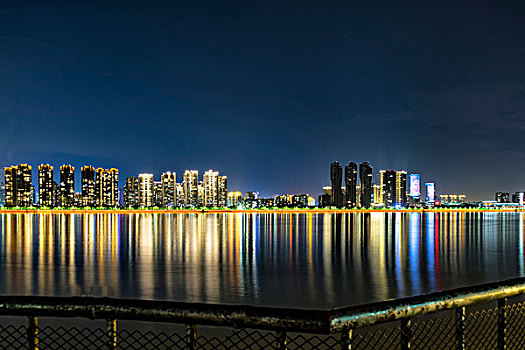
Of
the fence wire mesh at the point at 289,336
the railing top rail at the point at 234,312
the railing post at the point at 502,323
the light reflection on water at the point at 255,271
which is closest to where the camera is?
the railing top rail at the point at 234,312

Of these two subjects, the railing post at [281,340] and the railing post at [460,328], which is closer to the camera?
the railing post at [281,340]

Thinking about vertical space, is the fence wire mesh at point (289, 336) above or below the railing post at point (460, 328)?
below

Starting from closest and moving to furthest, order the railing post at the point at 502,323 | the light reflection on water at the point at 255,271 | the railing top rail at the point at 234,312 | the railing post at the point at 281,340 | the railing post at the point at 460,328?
1. the railing top rail at the point at 234,312
2. the railing post at the point at 281,340
3. the railing post at the point at 460,328
4. the railing post at the point at 502,323
5. the light reflection on water at the point at 255,271

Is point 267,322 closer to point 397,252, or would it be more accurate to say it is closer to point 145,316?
point 145,316

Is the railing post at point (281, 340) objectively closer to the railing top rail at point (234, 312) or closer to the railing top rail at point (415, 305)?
the railing top rail at point (234, 312)

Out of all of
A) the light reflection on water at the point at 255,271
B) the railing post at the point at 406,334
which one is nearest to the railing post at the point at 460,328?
the railing post at the point at 406,334

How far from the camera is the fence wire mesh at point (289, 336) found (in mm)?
4047

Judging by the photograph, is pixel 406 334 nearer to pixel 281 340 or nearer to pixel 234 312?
pixel 281 340

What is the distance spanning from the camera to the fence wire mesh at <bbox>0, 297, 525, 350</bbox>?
4047 millimetres

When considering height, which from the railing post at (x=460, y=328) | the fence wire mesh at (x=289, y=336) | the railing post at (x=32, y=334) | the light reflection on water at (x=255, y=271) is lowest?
the light reflection on water at (x=255, y=271)

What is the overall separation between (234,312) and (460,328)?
2.35m

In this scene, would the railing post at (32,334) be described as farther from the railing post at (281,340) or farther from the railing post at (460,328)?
the railing post at (460,328)

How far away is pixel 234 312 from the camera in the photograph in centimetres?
334

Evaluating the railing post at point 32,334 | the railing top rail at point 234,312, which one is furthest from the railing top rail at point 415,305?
the railing post at point 32,334
